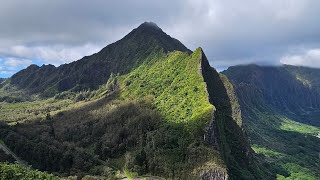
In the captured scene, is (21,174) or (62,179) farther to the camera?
(62,179)

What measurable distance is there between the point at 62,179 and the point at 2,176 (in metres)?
48.7

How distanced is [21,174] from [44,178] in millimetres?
8307

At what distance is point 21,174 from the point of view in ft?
515

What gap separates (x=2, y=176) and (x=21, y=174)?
7295 millimetres

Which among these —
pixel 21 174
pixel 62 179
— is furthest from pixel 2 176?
pixel 62 179

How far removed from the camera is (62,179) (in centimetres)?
19788

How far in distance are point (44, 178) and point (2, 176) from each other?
15.3 meters

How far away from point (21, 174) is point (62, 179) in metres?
42.4

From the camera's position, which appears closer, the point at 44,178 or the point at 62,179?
the point at 44,178

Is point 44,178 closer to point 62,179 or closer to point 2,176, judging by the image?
point 2,176

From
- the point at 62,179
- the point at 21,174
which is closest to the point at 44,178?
the point at 21,174

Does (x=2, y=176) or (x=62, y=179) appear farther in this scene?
(x=62, y=179)

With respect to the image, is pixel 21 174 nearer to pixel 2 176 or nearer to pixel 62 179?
pixel 2 176

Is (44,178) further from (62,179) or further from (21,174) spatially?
(62,179)
